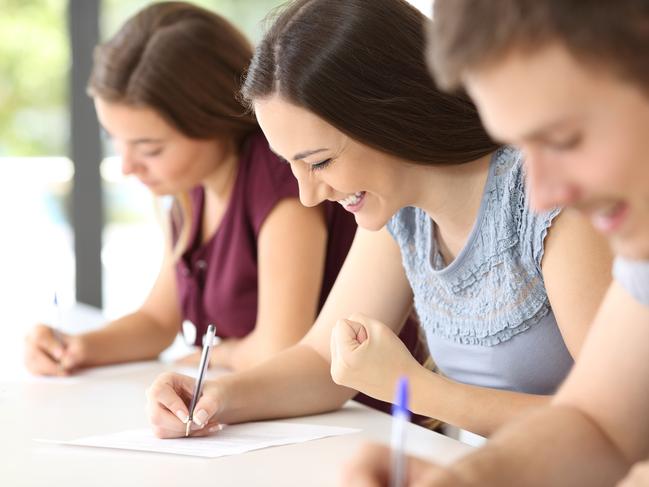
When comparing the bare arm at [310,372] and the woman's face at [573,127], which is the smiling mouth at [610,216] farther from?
the bare arm at [310,372]

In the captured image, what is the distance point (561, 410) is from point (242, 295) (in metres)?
1.20

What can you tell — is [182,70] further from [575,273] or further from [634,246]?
[634,246]

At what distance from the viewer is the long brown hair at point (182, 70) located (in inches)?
83.9

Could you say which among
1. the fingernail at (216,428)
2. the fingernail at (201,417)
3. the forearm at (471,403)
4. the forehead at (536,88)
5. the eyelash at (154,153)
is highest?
the forehead at (536,88)

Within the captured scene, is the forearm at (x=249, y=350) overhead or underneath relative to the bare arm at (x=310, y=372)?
underneath

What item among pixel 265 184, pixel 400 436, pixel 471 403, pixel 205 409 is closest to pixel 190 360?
pixel 265 184

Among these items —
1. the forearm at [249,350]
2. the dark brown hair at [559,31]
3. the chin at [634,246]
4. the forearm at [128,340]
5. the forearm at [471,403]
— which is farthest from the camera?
the forearm at [128,340]

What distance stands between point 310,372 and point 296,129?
43 centimetres

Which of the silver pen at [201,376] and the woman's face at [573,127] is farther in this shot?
the silver pen at [201,376]

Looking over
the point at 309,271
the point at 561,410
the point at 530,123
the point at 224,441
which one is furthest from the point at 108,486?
the point at 309,271

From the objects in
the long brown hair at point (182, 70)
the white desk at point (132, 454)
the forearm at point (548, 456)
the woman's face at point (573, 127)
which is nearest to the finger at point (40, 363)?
the white desk at point (132, 454)

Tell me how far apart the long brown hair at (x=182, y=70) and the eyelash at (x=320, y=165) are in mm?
614

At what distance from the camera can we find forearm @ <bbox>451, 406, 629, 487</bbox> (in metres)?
0.99

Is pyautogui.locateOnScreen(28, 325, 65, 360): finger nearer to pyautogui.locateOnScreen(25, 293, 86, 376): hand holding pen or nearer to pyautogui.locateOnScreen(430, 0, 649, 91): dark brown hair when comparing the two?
pyautogui.locateOnScreen(25, 293, 86, 376): hand holding pen
